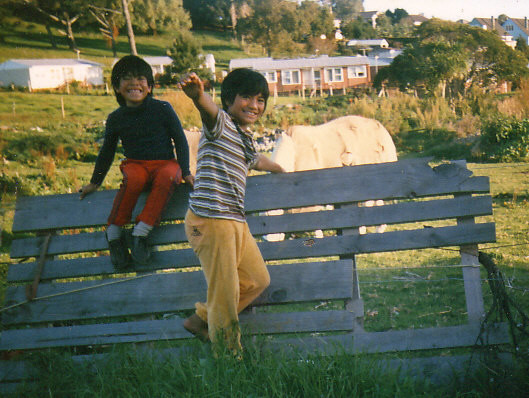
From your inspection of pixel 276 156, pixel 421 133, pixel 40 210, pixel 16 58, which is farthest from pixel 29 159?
pixel 421 133

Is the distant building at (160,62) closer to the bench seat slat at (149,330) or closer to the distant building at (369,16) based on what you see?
the distant building at (369,16)

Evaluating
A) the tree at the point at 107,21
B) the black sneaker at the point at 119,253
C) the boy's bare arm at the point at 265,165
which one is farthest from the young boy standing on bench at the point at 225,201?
the tree at the point at 107,21

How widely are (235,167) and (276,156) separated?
5.71 meters

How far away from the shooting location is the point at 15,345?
3.69 m

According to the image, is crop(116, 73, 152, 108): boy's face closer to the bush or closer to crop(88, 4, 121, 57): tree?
the bush

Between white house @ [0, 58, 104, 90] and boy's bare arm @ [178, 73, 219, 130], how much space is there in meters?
10.0

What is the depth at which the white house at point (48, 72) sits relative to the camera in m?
11.6

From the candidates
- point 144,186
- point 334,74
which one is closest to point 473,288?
point 144,186

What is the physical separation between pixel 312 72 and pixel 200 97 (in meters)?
12.8

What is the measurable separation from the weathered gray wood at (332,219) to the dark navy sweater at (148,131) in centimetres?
48

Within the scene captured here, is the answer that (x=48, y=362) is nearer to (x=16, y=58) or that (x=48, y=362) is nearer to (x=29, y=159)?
(x=29, y=159)

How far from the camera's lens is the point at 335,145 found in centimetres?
962

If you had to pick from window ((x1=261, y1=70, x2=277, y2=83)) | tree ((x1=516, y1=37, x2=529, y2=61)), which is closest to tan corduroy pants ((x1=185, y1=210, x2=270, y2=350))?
tree ((x1=516, y1=37, x2=529, y2=61))

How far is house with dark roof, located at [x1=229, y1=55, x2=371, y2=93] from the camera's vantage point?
14.3m
